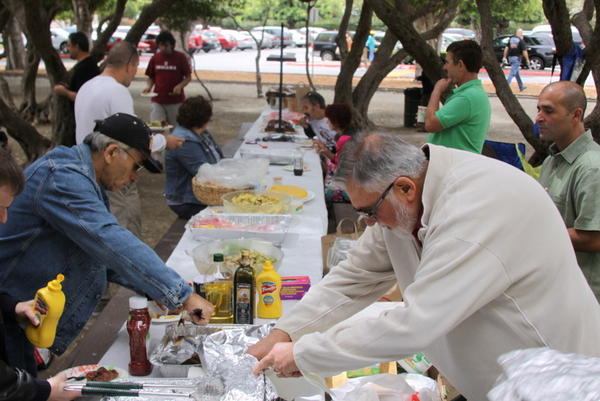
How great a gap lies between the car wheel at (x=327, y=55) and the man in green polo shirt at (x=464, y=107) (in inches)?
1061

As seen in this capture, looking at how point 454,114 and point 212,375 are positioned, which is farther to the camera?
point 454,114

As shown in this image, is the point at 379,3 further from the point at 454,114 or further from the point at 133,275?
the point at 133,275

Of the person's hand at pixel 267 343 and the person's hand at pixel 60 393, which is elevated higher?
the person's hand at pixel 267 343

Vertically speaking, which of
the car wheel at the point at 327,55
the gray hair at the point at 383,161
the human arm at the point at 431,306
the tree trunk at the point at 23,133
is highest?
the gray hair at the point at 383,161

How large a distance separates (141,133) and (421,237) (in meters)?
1.13

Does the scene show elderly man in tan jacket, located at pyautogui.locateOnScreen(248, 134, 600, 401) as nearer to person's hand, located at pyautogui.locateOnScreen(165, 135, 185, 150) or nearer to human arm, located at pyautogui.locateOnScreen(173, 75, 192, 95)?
person's hand, located at pyautogui.locateOnScreen(165, 135, 185, 150)


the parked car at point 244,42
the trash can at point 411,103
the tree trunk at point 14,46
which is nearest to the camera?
the trash can at point 411,103

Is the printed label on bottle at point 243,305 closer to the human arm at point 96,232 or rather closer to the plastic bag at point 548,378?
the human arm at point 96,232

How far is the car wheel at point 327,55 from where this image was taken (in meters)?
30.8

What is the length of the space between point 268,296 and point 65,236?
78cm

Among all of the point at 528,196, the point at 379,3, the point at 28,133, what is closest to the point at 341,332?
the point at 528,196

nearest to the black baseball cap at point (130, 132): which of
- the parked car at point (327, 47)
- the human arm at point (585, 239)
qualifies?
the human arm at point (585, 239)

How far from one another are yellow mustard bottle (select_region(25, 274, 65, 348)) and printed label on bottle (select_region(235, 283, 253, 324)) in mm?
673

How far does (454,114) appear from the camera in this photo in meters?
4.44
